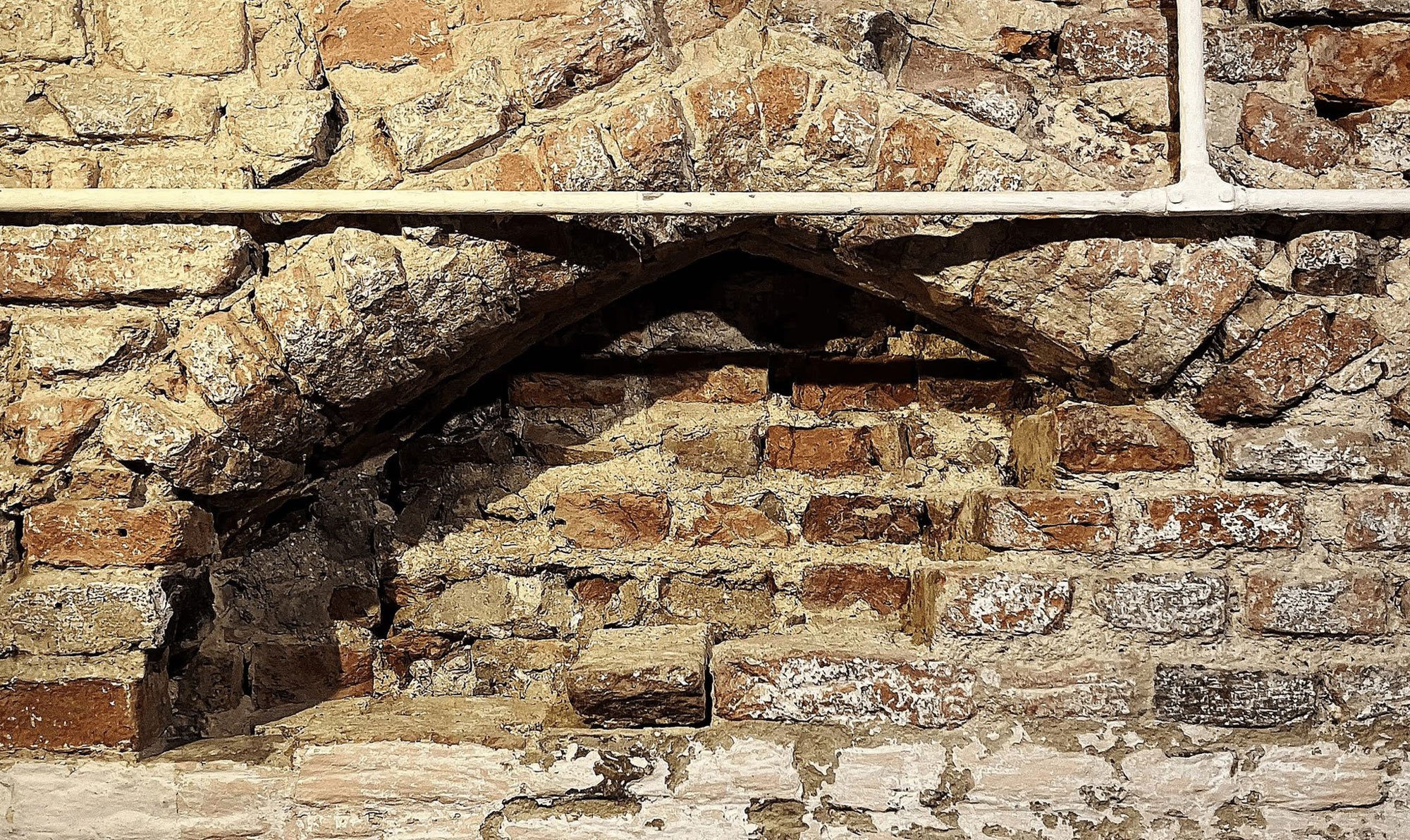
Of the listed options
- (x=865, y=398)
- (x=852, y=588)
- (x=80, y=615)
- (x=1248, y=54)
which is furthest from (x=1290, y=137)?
(x=80, y=615)

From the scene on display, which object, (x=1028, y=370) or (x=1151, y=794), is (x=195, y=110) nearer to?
(x=1028, y=370)

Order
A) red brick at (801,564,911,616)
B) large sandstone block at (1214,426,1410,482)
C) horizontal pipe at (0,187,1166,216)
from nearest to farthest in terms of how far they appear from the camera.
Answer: horizontal pipe at (0,187,1166,216)
large sandstone block at (1214,426,1410,482)
red brick at (801,564,911,616)

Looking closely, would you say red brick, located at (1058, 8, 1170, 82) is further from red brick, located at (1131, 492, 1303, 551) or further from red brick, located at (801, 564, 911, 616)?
red brick, located at (801, 564, 911, 616)

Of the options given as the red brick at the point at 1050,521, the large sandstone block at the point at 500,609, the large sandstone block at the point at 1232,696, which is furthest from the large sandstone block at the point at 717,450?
the large sandstone block at the point at 1232,696

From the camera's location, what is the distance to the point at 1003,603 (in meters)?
1.48

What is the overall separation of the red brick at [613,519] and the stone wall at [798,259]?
29 cm

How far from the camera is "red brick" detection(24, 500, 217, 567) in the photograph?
4.65 feet

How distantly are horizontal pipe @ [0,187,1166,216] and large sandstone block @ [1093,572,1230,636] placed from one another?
1.58 ft

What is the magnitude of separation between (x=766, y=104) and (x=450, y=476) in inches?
31.5

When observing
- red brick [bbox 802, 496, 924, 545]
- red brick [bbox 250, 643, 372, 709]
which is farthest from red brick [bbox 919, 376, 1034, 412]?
red brick [bbox 250, 643, 372, 709]

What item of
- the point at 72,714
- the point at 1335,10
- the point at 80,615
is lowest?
the point at 72,714

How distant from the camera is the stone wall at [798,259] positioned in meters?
1.41

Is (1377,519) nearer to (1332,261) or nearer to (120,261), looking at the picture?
(1332,261)

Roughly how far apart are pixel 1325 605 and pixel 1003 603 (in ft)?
1.36
